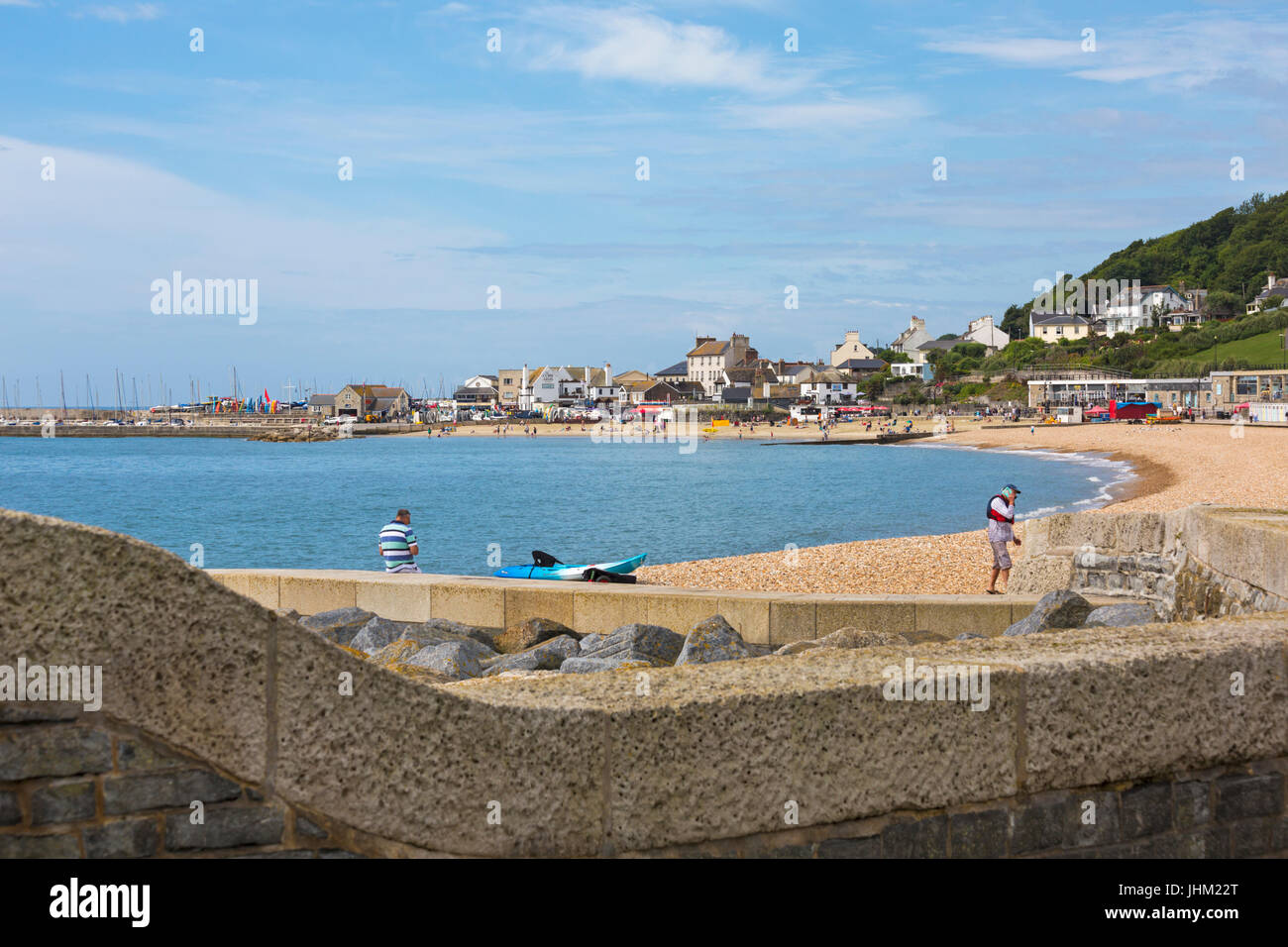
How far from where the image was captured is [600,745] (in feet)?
10.2

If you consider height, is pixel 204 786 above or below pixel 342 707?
below

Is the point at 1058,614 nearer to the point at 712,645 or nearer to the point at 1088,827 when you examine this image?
the point at 712,645

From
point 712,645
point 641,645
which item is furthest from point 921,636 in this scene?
point 641,645

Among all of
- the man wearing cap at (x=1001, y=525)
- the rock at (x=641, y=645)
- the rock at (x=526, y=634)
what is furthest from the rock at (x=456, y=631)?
the man wearing cap at (x=1001, y=525)

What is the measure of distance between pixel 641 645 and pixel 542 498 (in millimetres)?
45150

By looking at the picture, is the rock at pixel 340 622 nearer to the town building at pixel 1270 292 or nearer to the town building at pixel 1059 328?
the town building at pixel 1270 292

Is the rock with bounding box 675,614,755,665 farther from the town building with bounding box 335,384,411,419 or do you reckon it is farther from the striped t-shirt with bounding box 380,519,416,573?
the town building with bounding box 335,384,411,419

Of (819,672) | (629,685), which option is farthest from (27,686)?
(819,672)

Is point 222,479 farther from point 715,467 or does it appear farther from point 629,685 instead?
point 629,685

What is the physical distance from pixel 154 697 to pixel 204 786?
11.2 inches

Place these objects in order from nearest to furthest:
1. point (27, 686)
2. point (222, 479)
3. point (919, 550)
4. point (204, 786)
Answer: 1. point (27, 686)
2. point (204, 786)
3. point (919, 550)
4. point (222, 479)

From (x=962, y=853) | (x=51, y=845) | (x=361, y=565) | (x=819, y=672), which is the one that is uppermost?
(x=819, y=672)

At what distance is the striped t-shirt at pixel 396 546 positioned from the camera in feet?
41.9
